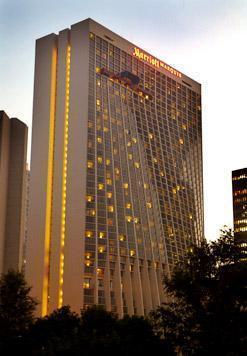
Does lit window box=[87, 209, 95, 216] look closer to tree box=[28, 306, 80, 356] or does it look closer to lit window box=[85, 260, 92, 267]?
lit window box=[85, 260, 92, 267]

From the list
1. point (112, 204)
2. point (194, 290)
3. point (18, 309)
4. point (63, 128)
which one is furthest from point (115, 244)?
point (194, 290)

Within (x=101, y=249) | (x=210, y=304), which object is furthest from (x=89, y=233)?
(x=210, y=304)

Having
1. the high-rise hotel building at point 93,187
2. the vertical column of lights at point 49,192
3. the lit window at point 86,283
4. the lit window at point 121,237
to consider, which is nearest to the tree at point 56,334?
the lit window at point 86,283

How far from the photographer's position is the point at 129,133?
192 m

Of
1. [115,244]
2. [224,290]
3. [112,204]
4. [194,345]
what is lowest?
[194,345]

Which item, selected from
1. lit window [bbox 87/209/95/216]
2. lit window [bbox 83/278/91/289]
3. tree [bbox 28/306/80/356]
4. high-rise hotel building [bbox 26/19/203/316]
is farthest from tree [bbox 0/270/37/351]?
lit window [bbox 87/209/95/216]

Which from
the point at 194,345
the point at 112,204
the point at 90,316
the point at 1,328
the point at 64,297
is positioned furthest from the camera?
the point at 112,204

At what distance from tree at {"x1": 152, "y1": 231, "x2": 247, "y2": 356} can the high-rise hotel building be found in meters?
100

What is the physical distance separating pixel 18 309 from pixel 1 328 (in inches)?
233

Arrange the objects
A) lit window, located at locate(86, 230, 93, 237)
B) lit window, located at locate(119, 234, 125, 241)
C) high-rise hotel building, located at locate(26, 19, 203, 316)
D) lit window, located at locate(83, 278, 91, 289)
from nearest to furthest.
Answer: lit window, located at locate(83, 278, 91, 289)
lit window, located at locate(86, 230, 93, 237)
high-rise hotel building, located at locate(26, 19, 203, 316)
lit window, located at locate(119, 234, 125, 241)

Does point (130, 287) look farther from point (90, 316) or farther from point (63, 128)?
point (90, 316)

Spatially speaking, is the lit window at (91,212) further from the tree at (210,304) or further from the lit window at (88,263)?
the tree at (210,304)

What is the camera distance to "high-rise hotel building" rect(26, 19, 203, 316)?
167 m

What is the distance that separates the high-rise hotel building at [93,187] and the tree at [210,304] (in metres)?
100
